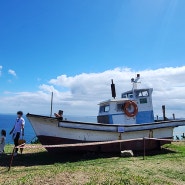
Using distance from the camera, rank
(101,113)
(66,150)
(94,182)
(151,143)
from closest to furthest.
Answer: (94,182) < (66,150) < (151,143) < (101,113)

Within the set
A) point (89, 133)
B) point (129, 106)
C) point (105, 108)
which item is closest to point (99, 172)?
point (89, 133)

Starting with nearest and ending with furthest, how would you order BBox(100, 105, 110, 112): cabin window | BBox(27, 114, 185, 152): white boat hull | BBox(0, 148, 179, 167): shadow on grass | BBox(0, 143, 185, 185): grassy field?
BBox(0, 143, 185, 185): grassy field, BBox(0, 148, 179, 167): shadow on grass, BBox(27, 114, 185, 152): white boat hull, BBox(100, 105, 110, 112): cabin window

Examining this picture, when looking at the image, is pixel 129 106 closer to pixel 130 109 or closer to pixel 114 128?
pixel 130 109

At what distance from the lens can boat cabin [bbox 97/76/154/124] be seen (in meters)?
16.1

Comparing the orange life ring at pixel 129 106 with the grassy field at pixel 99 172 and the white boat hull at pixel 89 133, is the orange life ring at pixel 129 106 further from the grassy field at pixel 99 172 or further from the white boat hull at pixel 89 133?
the grassy field at pixel 99 172

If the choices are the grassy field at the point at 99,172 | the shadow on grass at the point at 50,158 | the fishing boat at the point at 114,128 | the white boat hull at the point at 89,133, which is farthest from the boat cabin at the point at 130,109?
the grassy field at the point at 99,172

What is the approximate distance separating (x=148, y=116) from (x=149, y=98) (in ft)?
3.78

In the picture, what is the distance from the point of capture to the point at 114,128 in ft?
47.7

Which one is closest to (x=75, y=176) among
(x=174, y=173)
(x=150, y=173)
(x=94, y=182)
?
(x=94, y=182)

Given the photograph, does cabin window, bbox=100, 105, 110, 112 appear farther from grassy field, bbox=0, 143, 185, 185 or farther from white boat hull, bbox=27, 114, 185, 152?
grassy field, bbox=0, 143, 185, 185

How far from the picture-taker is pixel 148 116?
1702 cm

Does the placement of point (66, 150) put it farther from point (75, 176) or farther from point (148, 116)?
point (148, 116)

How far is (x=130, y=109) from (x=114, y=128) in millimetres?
2210

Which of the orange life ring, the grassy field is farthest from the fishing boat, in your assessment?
the grassy field
